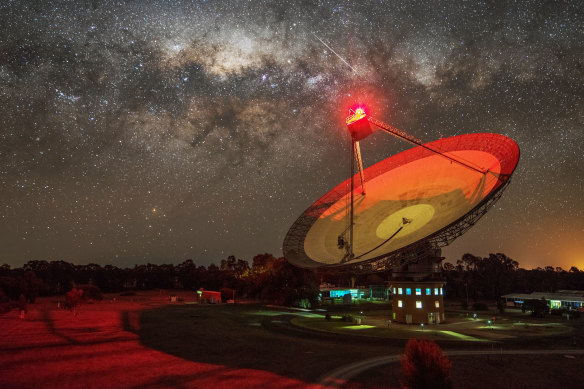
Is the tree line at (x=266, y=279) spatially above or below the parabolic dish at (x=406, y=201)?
below

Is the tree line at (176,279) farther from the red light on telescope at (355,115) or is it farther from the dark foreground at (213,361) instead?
the red light on telescope at (355,115)

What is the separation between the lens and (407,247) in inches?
1298

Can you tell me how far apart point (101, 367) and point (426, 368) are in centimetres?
2004

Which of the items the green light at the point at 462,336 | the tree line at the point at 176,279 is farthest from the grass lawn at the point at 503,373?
the tree line at the point at 176,279

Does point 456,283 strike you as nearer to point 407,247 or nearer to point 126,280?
point 407,247

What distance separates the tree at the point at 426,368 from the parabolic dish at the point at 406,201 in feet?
51.9

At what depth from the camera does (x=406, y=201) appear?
4222cm

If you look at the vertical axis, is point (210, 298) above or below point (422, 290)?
below

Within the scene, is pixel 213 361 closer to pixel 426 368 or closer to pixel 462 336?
pixel 426 368

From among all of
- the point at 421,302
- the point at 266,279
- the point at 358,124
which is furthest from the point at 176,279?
the point at 358,124

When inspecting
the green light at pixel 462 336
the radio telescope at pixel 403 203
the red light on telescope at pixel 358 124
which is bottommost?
the green light at pixel 462 336

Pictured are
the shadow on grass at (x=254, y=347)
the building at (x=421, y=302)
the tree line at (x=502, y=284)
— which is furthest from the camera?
the tree line at (x=502, y=284)

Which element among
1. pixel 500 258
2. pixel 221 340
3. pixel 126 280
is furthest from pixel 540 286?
pixel 126 280

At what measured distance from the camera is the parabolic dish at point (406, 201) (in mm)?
34781
